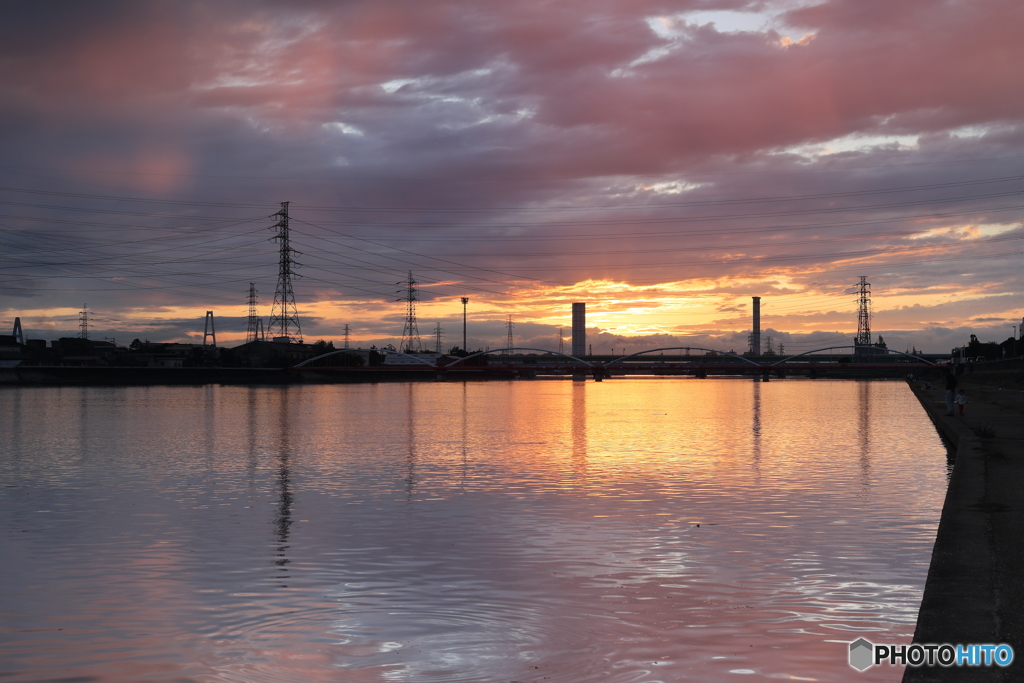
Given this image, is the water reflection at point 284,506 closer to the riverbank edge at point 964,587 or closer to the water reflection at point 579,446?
the water reflection at point 579,446

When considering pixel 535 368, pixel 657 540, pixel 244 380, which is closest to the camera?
pixel 657 540

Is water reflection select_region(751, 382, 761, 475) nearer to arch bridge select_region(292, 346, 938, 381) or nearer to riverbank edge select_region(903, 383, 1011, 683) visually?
riverbank edge select_region(903, 383, 1011, 683)

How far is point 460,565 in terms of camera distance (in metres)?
11.0

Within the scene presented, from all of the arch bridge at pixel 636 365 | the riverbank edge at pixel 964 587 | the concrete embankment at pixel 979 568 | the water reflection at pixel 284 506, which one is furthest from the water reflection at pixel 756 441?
the arch bridge at pixel 636 365

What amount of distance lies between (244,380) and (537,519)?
108m

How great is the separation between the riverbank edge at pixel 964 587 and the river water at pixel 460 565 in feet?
1.91

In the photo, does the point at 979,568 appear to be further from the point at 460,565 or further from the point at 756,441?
the point at 756,441

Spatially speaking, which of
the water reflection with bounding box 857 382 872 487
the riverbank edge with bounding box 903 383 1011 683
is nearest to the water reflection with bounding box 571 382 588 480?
the water reflection with bounding box 857 382 872 487

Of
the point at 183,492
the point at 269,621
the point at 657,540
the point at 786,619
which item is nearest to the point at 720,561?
the point at 657,540

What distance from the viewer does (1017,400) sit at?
39.4m

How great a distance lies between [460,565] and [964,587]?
5.65 m

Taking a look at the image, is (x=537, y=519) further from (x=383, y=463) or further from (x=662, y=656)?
(x=383, y=463)

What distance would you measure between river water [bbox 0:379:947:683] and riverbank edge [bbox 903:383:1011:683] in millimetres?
583

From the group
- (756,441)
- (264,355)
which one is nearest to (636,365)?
(264,355)
